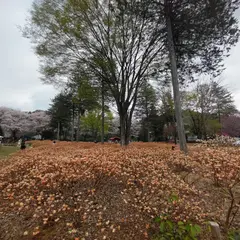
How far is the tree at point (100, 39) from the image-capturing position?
708 cm

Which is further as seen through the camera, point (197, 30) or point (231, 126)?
point (231, 126)

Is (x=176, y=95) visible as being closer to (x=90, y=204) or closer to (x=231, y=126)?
(x=90, y=204)

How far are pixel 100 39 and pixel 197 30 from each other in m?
4.61

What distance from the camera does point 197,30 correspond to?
6238 millimetres

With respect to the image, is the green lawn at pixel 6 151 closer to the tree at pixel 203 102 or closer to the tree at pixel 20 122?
the tree at pixel 203 102

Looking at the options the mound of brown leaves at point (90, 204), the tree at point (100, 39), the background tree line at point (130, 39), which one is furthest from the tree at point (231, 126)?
the mound of brown leaves at point (90, 204)

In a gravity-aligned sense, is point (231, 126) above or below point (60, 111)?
below

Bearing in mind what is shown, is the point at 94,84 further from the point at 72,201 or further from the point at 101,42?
the point at 72,201

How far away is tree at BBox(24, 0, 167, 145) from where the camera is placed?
23.2ft

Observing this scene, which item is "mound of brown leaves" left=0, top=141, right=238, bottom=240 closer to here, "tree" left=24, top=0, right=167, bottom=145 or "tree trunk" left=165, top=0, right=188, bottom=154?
"tree trunk" left=165, top=0, right=188, bottom=154

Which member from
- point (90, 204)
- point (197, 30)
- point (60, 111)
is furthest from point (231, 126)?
point (60, 111)

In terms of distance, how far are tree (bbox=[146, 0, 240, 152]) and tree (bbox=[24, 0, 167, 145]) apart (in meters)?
1.02

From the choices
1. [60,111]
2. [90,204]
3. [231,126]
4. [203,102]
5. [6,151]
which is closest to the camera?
[90,204]

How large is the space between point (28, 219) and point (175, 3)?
7.77 meters
